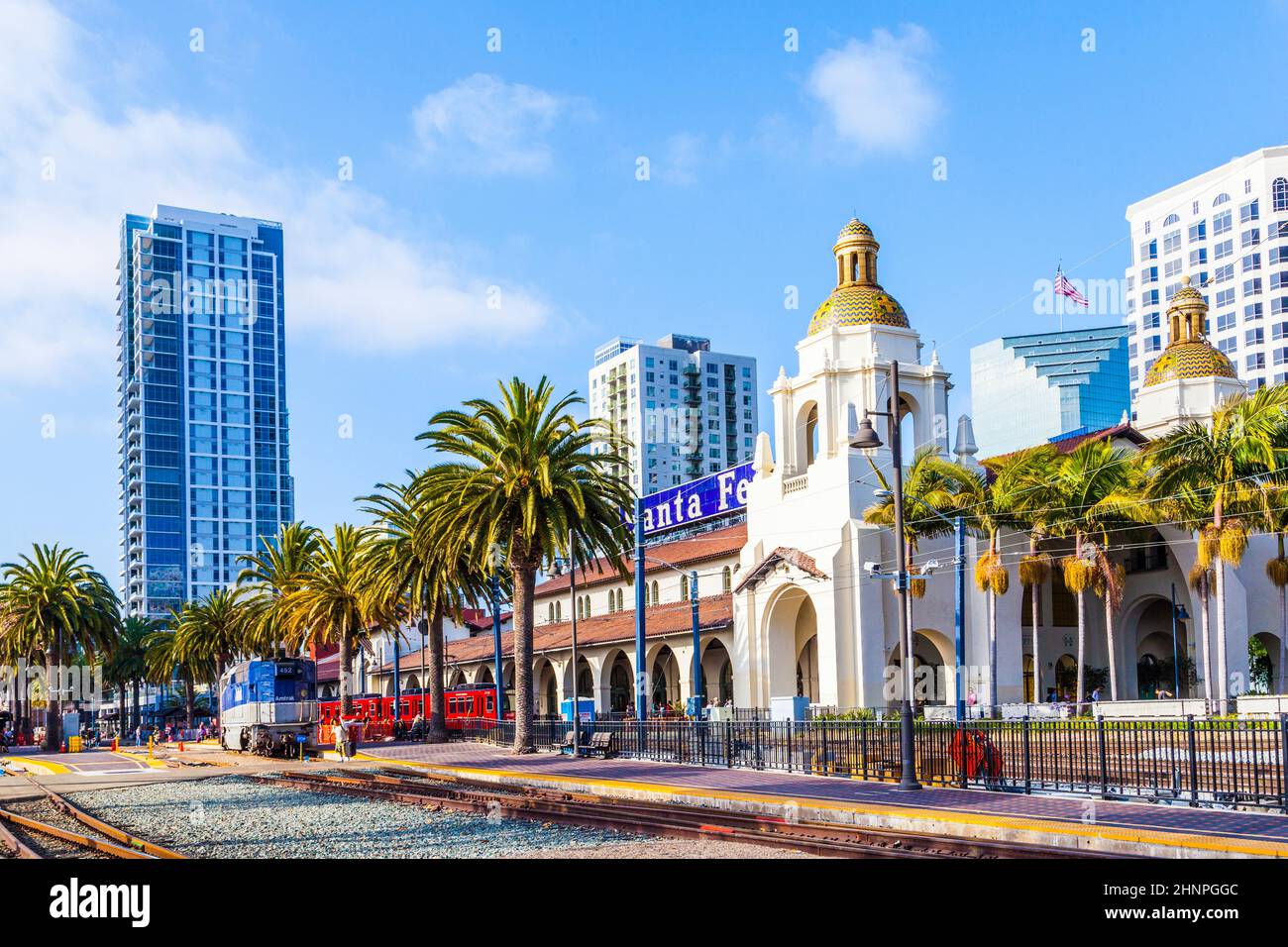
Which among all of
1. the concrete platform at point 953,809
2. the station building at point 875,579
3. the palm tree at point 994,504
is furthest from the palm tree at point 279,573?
the concrete platform at point 953,809

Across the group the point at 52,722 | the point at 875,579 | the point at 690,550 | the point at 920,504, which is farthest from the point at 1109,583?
the point at 52,722

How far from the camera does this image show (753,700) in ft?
178

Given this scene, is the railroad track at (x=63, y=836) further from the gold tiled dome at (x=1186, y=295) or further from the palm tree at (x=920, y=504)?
the gold tiled dome at (x=1186, y=295)

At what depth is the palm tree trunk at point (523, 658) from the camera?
43875 millimetres

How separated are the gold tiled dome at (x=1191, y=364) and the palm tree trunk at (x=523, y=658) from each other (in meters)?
33.7

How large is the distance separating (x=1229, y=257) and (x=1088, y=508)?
3719 inches

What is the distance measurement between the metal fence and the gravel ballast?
8590mm

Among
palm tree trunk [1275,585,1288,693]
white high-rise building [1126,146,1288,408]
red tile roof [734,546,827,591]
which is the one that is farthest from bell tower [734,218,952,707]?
white high-rise building [1126,146,1288,408]

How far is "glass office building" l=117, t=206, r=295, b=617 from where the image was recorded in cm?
18388

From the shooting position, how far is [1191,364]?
5991 centimetres
